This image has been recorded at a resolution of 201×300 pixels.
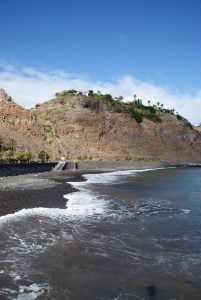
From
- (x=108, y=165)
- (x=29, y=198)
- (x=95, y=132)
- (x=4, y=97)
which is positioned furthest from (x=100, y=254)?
(x=95, y=132)

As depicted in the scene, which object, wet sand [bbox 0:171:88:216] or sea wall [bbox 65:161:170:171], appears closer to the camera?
wet sand [bbox 0:171:88:216]

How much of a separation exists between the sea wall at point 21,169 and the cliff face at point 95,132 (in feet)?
91.4

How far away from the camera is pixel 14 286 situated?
36.0 ft

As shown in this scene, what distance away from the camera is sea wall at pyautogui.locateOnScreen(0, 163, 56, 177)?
48.0m

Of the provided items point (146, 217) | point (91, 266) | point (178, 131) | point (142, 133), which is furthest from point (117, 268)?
point (178, 131)

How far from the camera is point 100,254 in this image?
14.3 m

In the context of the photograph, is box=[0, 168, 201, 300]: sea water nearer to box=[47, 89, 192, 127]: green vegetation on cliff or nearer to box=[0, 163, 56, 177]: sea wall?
box=[0, 163, 56, 177]: sea wall

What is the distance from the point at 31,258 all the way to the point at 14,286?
2.65 meters

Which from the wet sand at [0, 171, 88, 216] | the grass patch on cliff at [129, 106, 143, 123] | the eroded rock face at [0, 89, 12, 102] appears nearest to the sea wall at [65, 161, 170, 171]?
the grass patch on cliff at [129, 106, 143, 123]

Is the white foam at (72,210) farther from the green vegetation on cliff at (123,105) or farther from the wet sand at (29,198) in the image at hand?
the green vegetation on cliff at (123,105)

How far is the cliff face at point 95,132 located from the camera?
99.6 meters

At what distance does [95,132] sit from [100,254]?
10442 cm

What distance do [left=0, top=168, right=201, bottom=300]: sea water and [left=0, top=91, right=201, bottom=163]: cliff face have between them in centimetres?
7012

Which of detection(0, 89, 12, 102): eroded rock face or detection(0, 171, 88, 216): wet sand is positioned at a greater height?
detection(0, 89, 12, 102): eroded rock face
